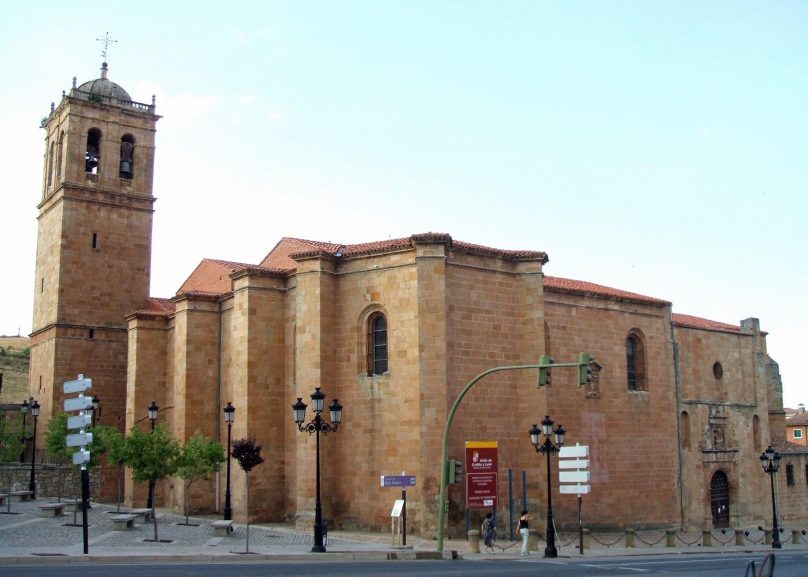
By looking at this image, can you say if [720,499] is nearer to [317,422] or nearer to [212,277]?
[317,422]

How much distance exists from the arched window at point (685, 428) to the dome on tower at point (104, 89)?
3091 centimetres

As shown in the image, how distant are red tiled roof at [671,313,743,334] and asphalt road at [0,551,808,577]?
16482 millimetres

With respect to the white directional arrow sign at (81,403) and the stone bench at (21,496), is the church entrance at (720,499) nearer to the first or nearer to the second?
the stone bench at (21,496)

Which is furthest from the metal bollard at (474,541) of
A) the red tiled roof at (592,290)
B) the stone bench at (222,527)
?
the red tiled roof at (592,290)

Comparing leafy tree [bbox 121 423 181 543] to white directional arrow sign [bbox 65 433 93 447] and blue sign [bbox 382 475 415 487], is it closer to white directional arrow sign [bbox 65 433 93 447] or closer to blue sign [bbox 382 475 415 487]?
blue sign [bbox 382 475 415 487]

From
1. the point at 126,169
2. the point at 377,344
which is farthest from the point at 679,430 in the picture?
the point at 126,169

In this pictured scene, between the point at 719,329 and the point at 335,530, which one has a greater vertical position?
the point at 719,329

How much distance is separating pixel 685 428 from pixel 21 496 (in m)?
27.9

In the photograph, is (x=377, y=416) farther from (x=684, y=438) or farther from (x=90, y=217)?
(x=90, y=217)

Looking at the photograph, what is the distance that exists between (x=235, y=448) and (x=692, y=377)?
2176 centimetres

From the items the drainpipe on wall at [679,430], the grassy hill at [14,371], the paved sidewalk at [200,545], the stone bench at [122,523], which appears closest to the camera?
the paved sidewalk at [200,545]

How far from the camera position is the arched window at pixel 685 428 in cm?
3796

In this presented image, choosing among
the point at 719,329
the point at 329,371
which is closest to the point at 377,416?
the point at 329,371

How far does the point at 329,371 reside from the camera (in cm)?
2995
